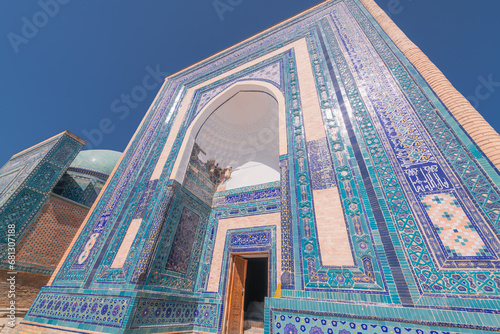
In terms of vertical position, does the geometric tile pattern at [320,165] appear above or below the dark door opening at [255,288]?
above

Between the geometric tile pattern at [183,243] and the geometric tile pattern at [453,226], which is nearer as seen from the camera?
the geometric tile pattern at [453,226]

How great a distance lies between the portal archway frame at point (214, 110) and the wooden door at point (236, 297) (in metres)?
1.85

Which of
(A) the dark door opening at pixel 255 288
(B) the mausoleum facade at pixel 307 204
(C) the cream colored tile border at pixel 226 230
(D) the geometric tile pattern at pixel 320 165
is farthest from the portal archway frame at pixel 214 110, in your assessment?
(A) the dark door opening at pixel 255 288

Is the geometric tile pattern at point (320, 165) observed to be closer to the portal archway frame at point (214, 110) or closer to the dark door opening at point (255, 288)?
the portal archway frame at point (214, 110)

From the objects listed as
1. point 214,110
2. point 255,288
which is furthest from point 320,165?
point 255,288

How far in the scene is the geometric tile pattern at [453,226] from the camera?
1.54 meters

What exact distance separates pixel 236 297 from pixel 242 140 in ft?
12.4

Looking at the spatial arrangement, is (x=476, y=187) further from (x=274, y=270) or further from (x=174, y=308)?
(x=174, y=308)

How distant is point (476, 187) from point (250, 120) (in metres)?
4.62

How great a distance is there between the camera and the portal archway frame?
11.2 ft

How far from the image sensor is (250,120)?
5.74 metres

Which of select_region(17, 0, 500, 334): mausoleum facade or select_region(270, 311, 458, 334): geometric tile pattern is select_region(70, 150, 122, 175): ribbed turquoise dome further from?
select_region(270, 311, 458, 334): geometric tile pattern

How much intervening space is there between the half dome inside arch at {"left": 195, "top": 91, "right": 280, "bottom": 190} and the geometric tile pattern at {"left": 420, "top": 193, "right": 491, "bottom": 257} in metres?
3.14

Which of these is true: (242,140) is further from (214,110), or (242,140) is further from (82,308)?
(82,308)
